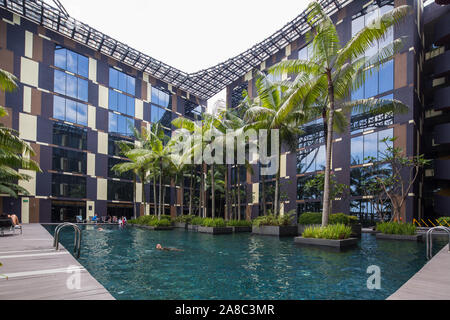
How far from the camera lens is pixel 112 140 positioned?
44375 millimetres

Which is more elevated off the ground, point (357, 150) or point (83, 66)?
point (83, 66)

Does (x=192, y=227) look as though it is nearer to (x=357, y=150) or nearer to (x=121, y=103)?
(x=357, y=150)

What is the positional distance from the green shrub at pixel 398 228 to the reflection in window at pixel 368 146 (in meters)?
10.3

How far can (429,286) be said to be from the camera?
5.73 metres

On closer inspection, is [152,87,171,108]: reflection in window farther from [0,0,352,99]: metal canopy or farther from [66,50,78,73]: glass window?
[66,50,78,73]: glass window

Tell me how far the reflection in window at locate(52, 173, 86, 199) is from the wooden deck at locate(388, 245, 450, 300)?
3971 cm

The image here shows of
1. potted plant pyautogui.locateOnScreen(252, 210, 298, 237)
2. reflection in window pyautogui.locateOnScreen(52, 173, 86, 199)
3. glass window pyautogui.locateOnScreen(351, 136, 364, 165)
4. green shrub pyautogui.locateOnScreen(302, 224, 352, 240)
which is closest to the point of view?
green shrub pyautogui.locateOnScreen(302, 224, 352, 240)

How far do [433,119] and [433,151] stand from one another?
3.52 metres

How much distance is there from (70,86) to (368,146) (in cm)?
3627

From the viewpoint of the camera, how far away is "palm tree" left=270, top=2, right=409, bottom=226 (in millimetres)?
12816

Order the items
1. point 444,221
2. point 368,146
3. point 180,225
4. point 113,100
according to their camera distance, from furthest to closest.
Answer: point 113,100 < point 180,225 < point 368,146 < point 444,221

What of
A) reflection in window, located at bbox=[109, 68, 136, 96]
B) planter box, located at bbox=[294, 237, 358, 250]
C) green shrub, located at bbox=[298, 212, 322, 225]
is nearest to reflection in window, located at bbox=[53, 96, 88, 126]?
reflection in window, located at bbox=[109, 68, 136, 96]

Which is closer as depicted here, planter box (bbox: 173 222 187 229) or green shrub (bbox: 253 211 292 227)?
green shrub (bbox: 253 211 292 227)

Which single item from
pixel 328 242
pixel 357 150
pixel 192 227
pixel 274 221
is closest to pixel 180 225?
pixel 192 227
